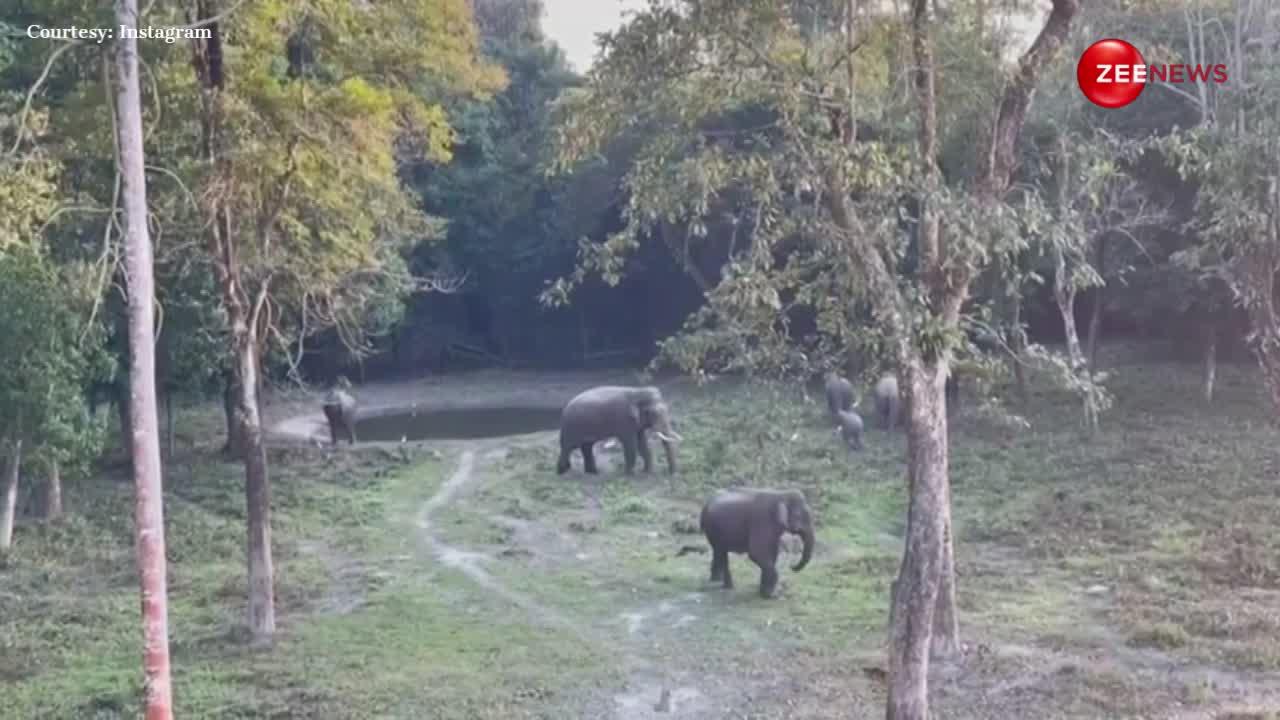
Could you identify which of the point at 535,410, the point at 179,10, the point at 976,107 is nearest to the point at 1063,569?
the point at 976,107

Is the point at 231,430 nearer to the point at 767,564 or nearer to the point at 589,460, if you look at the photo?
the point at 589,460

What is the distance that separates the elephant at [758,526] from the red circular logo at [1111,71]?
5891 mm

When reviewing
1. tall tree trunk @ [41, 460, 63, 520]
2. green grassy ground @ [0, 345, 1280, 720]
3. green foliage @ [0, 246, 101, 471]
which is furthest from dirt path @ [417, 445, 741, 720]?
tall tree trunk @ [41, 460, 63, 520]

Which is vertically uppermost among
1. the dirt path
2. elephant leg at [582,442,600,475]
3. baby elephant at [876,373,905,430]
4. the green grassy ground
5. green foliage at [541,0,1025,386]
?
green foliage at [541,0,1025,386]

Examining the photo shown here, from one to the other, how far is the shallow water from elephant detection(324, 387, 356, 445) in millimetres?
2169

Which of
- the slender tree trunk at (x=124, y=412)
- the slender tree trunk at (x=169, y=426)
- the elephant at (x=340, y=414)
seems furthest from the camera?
the elephant at (x=340, y=414)

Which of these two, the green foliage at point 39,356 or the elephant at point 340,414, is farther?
the elephant at point 340,414

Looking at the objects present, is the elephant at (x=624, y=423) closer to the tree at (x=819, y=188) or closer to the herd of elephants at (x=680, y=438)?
→ the herd of elephants at (x=680, y=438)

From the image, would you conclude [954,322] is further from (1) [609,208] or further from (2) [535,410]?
(1) [609,208]

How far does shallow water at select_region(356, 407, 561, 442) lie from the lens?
33.6m

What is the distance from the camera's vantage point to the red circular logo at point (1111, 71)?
1395 cm

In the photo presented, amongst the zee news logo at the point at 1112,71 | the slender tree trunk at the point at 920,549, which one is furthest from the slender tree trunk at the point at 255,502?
the zee news logo at the point at 1112,71

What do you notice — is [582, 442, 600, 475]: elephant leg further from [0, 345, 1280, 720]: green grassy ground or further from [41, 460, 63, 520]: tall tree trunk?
[41, 460, 63, 520]: tall tree trunk

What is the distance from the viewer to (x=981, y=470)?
23.5m
